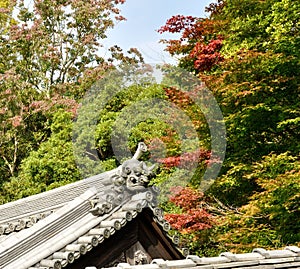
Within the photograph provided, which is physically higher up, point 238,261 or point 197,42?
point 197,42

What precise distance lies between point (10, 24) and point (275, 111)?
502 inches

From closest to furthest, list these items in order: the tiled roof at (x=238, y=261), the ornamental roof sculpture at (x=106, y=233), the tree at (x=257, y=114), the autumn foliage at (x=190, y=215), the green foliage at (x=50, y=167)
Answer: the tiled roof at (x=238, y=261)
the ornamental roof sculpture at (x=106, y=233)
the tree at (x=257, y=114)
the autumn foliage at (x=190, y=215)
the green foliage at (x=50, y=167)

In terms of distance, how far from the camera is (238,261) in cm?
338

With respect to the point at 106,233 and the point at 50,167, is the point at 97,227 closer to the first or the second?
the point at 106,233

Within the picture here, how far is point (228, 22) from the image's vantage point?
1162 cm

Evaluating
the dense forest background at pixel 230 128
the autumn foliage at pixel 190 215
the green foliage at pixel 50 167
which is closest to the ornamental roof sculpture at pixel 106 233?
the dense forest background at pixel 230 128

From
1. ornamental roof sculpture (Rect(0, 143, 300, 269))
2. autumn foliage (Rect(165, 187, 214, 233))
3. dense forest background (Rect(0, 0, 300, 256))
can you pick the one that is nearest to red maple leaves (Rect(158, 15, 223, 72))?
dense forest background (Rect(0, 0, 300, 256))

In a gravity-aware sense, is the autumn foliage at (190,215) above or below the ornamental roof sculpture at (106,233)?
below

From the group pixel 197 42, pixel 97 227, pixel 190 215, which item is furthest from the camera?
pixel 197 42

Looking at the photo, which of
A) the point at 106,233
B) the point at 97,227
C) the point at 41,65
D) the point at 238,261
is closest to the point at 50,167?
the point at 41,65

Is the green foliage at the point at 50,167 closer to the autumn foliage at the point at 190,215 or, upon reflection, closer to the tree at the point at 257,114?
the autumn foliage at the point at 190,215

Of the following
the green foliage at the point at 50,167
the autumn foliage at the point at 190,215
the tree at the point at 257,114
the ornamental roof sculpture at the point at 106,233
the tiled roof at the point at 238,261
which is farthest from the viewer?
the green foliage at the point at 50,167

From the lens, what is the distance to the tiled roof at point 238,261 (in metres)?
3.15

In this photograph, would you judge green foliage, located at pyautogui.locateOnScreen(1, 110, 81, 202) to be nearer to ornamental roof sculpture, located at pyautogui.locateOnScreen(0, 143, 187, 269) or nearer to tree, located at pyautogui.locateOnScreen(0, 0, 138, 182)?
tree, located at pyautogui.locateOnScreen(0, 0, 138, 182)
